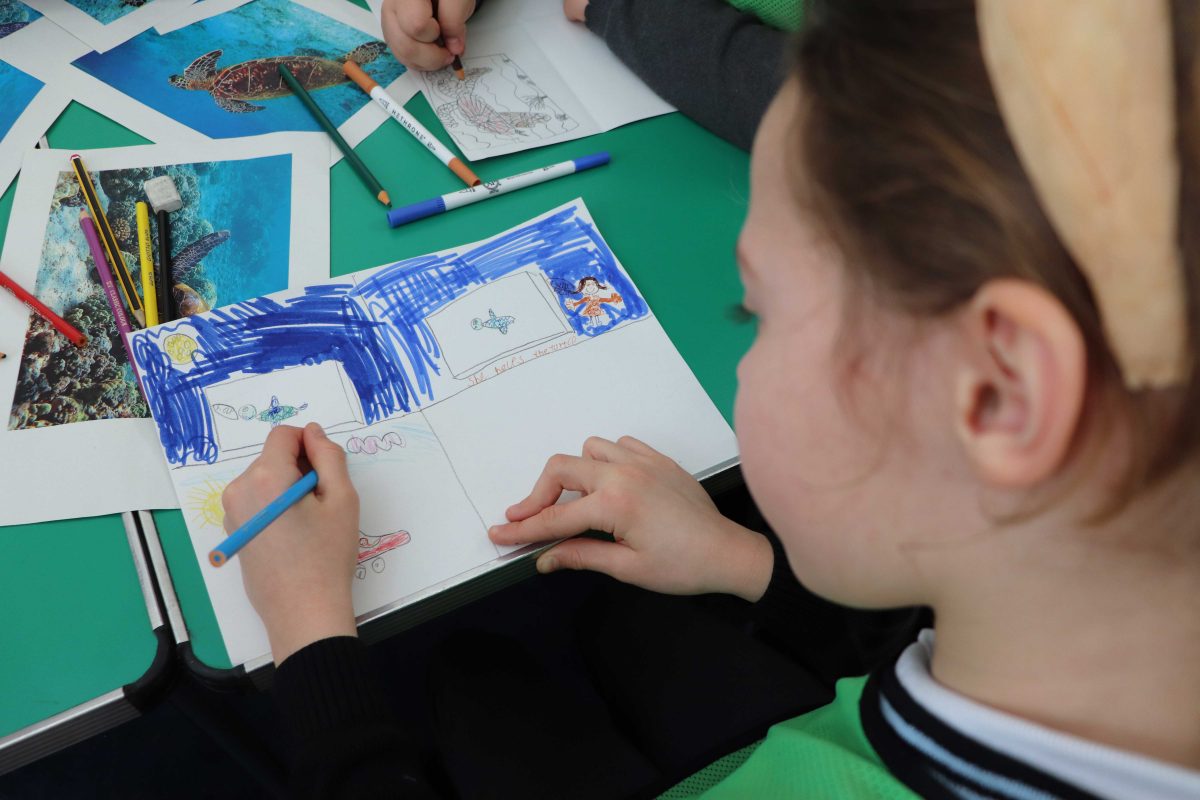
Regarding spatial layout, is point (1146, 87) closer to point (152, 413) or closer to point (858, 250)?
point (858, 250)

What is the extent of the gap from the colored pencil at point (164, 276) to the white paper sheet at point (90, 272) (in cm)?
1

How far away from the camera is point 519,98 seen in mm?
1007

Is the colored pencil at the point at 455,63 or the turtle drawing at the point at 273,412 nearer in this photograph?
the turtle drawing at the point at 273,412

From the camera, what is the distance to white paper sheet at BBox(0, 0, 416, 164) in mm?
922

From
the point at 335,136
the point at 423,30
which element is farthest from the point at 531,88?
the point at 335,136

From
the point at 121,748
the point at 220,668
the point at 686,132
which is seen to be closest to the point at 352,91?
the point at 686,132

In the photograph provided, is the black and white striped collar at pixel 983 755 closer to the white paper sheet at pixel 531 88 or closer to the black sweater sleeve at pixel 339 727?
the black sweater sleeve at pixel 339 727

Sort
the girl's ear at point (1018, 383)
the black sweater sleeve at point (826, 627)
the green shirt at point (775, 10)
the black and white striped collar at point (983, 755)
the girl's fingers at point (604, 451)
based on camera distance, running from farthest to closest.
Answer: the green shirt at point (775, 10)
the black sweater sleeve at point (826, 627)
the girl's fingers at point (604, 451)
the black and white striped collar at point (983, 755)
the girl's ear at point (1018, 383)

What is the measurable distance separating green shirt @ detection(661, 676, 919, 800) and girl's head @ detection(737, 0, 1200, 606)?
114 millimetres

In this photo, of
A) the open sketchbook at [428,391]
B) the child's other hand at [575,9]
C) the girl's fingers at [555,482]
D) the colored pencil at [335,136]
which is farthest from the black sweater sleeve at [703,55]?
the girl's fingers at [555,482]

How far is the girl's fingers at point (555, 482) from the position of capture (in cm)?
68

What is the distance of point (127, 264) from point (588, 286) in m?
0.43

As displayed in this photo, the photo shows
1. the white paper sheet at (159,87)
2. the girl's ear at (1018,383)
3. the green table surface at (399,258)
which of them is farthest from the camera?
the white paper sheet at (159,87)

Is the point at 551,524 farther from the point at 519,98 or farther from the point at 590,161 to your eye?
the point at 519,98
